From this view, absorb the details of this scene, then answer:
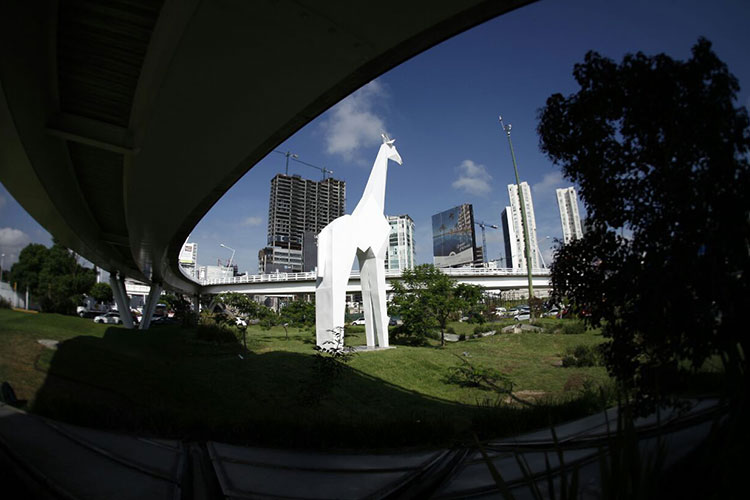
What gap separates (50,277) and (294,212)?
98.9 meters

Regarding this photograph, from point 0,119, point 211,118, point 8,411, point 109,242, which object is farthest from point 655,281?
point 109,242

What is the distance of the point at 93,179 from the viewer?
7.61 metres

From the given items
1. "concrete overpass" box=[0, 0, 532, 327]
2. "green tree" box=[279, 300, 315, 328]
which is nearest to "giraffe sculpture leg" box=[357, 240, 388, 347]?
"concrete overpass" box=[0, 0, 532, 327]

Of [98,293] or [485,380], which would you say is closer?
[485,380]

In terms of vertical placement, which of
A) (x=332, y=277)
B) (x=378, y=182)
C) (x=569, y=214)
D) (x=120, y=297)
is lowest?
(x=120, y=297)

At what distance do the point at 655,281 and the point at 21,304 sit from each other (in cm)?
848

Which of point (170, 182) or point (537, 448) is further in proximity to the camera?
point (170, 182)

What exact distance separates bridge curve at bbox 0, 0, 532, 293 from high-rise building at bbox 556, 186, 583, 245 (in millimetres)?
1761

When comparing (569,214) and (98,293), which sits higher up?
(569,214)

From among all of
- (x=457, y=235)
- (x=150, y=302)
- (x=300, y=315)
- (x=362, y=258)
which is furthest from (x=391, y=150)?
(x=150, y=302)

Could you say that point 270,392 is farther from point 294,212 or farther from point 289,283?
point 294,212

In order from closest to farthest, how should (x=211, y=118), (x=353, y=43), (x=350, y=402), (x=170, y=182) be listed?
(x=353, y=43)
(x=211, y=118)
(x=170, y=182)
(x=350, y=402)

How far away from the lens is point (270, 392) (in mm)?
7109

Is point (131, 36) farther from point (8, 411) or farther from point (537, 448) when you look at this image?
point (537, 448)
